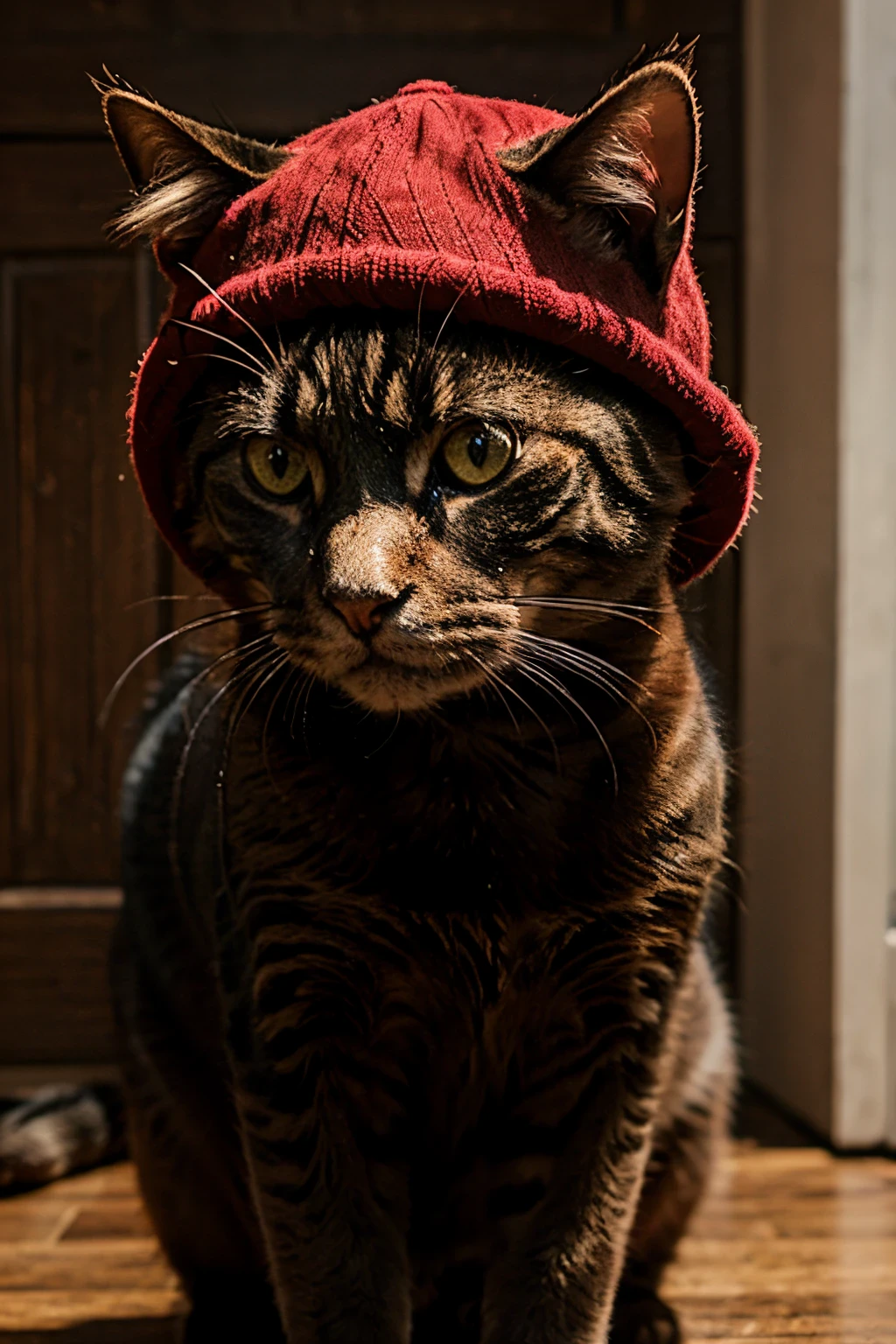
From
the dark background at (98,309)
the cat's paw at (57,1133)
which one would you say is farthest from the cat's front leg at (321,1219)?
the dark background at (98,309)

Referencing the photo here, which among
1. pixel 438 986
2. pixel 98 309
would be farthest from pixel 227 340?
pixel 98 309

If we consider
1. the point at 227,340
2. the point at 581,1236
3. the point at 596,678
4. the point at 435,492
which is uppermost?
the point at 227,340

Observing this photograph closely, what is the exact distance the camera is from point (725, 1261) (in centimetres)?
123

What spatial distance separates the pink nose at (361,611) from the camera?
755mm

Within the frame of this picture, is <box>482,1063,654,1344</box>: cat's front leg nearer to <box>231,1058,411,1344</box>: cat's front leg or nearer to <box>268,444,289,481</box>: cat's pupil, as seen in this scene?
<box>231,1058,411,1344</box>: cat's front leg

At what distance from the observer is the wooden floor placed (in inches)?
43.5

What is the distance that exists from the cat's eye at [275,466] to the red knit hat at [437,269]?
8 cm

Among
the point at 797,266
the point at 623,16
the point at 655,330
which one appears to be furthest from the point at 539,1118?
the point at 623,16

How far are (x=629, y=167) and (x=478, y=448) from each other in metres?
0.22

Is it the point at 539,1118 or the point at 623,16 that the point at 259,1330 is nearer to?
the point at 539,1118

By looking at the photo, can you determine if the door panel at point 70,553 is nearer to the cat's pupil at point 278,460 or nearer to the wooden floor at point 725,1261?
the wooden floor at point 725,1261

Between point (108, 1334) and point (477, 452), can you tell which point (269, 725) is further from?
point (108, 1334)

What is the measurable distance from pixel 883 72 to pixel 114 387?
1060 millimetres

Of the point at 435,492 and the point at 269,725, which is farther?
the point at 269,725
